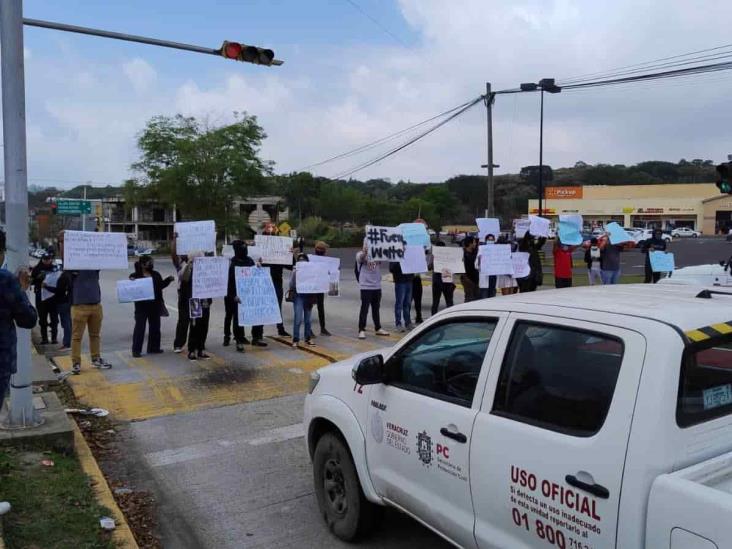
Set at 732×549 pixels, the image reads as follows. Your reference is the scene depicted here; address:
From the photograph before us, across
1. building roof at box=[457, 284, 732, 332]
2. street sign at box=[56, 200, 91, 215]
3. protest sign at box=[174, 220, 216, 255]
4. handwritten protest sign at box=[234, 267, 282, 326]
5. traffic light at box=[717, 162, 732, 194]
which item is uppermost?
street sign at box=[56, 200, 91, 215]

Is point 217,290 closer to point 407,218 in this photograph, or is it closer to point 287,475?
point 287,475

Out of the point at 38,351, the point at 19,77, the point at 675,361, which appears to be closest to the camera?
the point at 675,361

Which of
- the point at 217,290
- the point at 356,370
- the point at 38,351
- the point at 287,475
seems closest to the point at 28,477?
the point at 287,475

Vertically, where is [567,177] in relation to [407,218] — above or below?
above

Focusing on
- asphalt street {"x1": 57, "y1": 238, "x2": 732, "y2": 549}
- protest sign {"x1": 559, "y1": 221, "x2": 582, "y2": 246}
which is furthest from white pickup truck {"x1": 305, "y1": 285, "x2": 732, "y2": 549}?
protest sign {"x1": 559, "y1": 221, "x2": 582, "y2": 246}

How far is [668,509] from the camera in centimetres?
212

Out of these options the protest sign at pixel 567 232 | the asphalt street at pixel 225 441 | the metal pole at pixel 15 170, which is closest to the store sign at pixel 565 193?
the protest sign at pixel 567 232

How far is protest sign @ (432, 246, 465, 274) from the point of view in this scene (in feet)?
42.7

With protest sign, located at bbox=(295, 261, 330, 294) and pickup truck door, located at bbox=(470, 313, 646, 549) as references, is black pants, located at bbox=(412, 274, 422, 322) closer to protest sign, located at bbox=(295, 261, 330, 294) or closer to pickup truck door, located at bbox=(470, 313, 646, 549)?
protest sign, located at bbox=(295, 261, 330, 294)

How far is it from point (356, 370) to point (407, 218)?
8347 cm

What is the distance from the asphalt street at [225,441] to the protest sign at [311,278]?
3.23ft

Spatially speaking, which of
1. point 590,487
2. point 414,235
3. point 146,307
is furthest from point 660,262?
point 590,487

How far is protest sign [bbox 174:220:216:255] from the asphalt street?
66.9 inches

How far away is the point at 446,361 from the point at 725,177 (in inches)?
448
